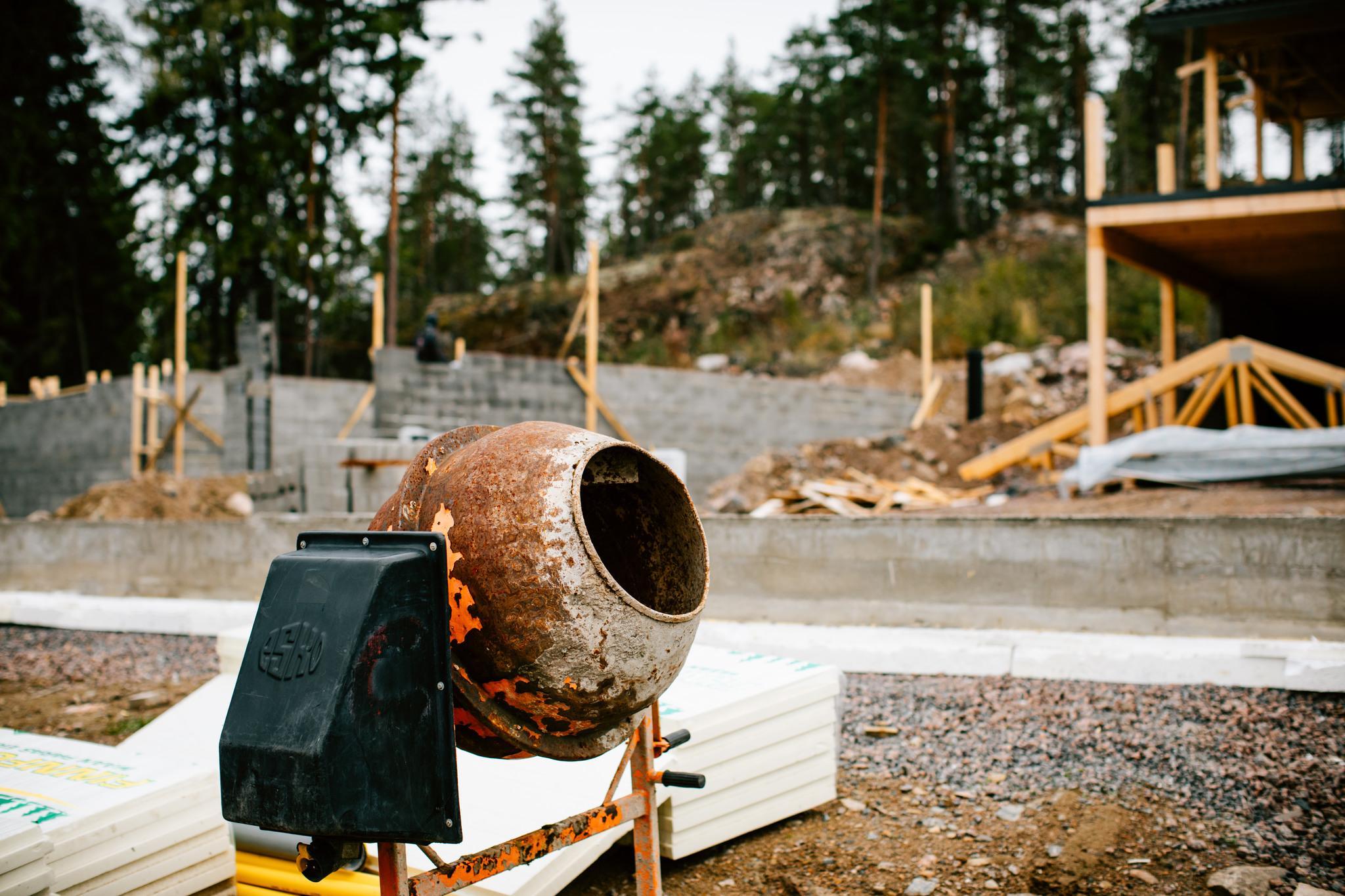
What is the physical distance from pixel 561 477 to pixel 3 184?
113ft

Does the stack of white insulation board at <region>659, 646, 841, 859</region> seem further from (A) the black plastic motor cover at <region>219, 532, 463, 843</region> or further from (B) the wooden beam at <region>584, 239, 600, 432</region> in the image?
(B) the wooden beam at <region>584, 239, 600, 432</region>

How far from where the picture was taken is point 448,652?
192cm

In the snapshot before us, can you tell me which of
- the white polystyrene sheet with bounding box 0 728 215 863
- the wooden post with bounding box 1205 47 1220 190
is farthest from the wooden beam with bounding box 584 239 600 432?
the white polystyrene sheet with bounding box 0 728 215 863

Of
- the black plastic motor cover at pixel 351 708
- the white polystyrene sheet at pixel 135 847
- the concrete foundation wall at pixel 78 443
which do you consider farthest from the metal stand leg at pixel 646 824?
the concrete foundation wall at pixel 78 443

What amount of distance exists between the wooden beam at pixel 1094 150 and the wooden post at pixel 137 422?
1527cm

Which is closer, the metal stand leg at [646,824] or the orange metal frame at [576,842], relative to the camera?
the orange metal frame at [576,842]

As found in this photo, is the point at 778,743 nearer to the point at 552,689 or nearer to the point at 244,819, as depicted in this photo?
the point at 552,689

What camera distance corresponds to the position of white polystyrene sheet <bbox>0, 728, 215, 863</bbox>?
8.68 feet

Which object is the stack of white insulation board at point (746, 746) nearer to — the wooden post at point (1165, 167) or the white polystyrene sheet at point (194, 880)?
the white polystyrene sheet at point (194, 880)

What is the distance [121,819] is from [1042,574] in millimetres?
5166

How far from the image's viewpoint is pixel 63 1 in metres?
32.3

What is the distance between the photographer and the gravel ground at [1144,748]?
139 inches

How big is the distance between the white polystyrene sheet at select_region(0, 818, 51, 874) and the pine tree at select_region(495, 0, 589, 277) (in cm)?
4021

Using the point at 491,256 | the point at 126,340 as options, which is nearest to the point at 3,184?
the point at 126,340
